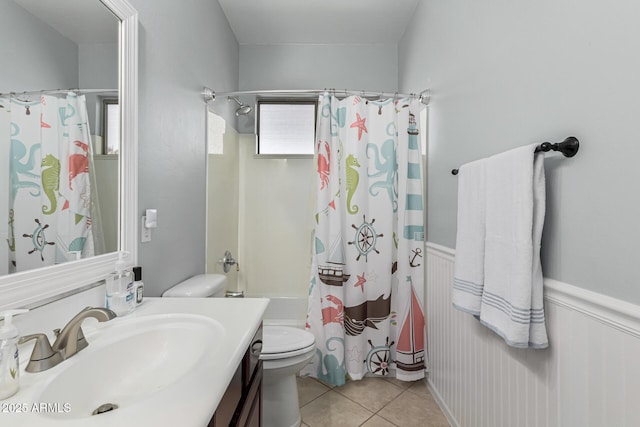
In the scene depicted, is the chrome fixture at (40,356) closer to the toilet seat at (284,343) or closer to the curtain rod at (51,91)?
the curtain rod at (51,91)

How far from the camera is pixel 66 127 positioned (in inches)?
36.4

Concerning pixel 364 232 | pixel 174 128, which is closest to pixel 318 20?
pixel 174 128

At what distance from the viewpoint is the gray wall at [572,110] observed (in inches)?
27.9

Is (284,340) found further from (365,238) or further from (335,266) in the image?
(365,238)

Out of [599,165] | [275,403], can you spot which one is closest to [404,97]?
[599,165]

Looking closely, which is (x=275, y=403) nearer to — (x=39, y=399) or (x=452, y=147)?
(x=39, y=399)

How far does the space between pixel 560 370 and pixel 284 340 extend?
4.03ft

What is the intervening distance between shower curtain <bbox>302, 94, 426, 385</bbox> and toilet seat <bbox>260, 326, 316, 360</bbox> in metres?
0.23

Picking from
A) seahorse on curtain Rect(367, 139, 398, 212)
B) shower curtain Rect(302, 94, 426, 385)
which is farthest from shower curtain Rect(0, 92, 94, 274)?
seahorse on curtain Rect(367, 139, 398, 212)

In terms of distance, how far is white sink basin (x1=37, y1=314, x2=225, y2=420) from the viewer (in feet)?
2.23

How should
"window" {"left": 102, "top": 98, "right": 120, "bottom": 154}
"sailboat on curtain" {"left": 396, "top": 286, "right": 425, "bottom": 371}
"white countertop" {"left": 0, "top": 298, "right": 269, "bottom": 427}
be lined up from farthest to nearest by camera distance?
"sailboat on curtain" {"left": 396, "top": 286, "right": 425, "bottom": 371} < "window" {"left": 102, "top": 98, "right": 120, "bottom": 154} < "white countertop" {"left": 0, "top": 298, "right": 269, "bottom": 427}

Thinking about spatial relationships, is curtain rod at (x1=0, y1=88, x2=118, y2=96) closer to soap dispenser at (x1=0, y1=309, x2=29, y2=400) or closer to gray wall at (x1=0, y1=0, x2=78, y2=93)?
gray wall at (x1=0, y1=0, x2=78, y2=93)

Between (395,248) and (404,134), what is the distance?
0.75 meters

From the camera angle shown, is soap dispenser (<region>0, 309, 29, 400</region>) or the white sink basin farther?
the white sink basin
